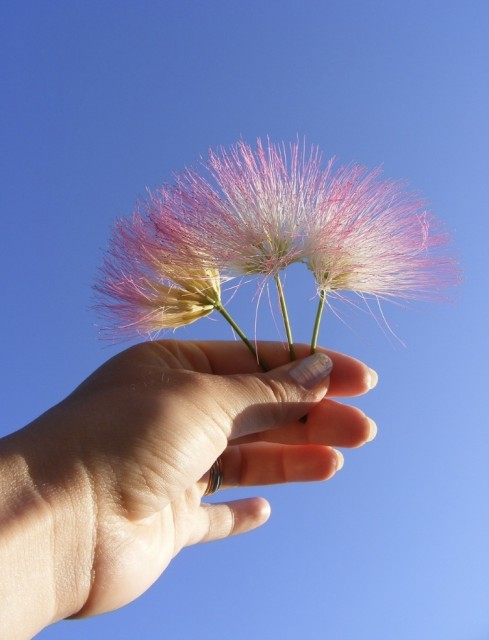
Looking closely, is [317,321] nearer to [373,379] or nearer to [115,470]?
[373,379]

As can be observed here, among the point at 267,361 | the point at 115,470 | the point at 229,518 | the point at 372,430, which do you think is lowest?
the point at 115,470

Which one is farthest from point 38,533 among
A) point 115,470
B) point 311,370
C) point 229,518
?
point 229,518

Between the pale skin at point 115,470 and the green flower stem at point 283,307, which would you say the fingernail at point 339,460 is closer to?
the pale skin at point 115,470

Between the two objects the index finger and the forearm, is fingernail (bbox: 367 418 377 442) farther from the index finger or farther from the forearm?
the forearm

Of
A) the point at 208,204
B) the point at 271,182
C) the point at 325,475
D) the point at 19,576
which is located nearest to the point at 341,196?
the point at 271,182

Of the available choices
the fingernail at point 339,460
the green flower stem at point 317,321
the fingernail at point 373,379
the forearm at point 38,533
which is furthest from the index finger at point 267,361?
the forearm at point 38,533

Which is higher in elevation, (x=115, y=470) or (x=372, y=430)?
(x=372, y=430)
